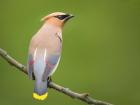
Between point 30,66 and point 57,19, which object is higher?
point 57,19

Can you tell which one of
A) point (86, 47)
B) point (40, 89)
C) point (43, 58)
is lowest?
point (86, 47)

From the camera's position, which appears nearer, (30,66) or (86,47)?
(30,66)

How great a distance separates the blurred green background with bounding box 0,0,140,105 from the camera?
24.5 feet

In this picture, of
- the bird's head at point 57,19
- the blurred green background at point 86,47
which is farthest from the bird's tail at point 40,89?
the blurred green background at point 86,47

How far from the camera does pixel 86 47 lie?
26.9 ft

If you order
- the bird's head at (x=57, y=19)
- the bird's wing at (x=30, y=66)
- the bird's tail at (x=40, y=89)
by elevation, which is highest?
the bird's head at (x=57, y=19)

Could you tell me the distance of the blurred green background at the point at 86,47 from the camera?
7.46 m

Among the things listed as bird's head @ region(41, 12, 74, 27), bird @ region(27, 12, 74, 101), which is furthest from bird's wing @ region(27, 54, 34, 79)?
bird's head @ region(41, 12, 74, 27)

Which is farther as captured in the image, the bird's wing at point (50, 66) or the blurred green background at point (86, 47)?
the blurred green background at point (86, 47)

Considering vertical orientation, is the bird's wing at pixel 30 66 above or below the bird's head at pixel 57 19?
below

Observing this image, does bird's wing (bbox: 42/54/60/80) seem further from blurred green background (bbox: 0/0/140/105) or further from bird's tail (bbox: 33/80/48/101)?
blurred green background (bbox: 0/0/140/105)

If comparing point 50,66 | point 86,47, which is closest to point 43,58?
point 50,66

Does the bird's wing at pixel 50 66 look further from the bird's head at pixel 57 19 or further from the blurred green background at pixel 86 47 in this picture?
A: the blurred green background at pixel 86 47

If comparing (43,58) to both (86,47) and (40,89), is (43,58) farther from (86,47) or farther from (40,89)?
(86,47)
